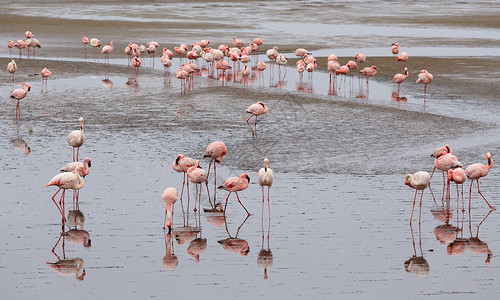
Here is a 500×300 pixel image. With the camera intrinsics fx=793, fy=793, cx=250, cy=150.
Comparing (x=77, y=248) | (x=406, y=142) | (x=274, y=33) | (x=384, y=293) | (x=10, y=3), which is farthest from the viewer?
(x=10, y=3)

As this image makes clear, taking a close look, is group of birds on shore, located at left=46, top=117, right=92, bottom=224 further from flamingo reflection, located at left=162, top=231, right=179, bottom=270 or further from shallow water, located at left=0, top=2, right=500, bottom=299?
flamingo reflection, located at left=162, top=231, right=179, bottom=270

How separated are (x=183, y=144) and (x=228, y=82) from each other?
9.05 metres

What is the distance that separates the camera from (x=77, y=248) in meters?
9.88

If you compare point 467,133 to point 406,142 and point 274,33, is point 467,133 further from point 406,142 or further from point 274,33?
point 274,33

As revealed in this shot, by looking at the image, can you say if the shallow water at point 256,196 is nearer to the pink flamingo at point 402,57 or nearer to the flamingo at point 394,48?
the pink flamingo at point 402,57

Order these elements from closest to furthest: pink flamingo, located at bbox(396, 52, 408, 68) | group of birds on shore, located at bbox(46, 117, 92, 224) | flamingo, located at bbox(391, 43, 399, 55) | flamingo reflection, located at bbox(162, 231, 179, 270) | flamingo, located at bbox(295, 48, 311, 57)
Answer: flamingo reflection, located at bbox(162, 231, 179, 270) < group of birds on shore, located at bbox(46, 117, 92, 224) < pink flamingo, located at bbox(396, 52, 408, 68) < flamingo, located at bbox(295, 48, 311, 57) < flamingo, located at bbox(391, 43, 399, 55)

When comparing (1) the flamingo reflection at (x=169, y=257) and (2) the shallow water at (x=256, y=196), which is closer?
(2) the shallow water at (x=256, y=196)

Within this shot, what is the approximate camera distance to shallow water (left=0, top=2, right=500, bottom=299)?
886cm

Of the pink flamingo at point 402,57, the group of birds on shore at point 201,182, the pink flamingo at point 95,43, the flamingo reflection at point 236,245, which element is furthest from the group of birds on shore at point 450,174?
the pink flamingo at point 95,43

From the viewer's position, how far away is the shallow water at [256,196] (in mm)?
8859

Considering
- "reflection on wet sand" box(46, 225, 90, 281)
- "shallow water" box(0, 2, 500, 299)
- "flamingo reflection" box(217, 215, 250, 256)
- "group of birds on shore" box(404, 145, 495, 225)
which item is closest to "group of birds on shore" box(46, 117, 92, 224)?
"shallow water" box(0, 2, 500, 299)

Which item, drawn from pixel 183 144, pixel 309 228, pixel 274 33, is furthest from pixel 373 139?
pixel 274 33

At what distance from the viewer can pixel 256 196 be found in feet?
40.4

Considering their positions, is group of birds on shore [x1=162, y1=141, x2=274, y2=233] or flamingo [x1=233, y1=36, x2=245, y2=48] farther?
flamingo [x1=233, y1=36, x2=245, y2=48]
